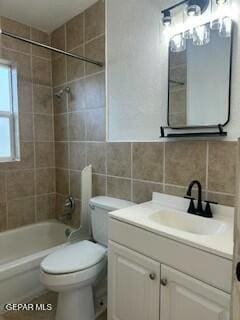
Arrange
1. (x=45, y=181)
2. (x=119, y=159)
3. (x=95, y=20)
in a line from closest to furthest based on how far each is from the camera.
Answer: (x=119, y=159) < (x=95, y=20) < (x=45, y=181)

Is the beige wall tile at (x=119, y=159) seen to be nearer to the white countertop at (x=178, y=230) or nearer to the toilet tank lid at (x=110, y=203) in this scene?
the toilet tank lid at (x=110, y=203)

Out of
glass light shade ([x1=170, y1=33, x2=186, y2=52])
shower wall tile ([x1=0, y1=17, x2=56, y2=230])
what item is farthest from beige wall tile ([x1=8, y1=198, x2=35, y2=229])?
glass light shade ([x1=170, y1=33, x2=186, y2=52])

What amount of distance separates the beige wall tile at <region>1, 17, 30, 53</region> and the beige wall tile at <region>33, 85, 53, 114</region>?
0.39 metres

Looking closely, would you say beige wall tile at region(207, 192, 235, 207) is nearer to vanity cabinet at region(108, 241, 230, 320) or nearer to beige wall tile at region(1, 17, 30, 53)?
vanity cabinet at region(108, 241, 230, 320)

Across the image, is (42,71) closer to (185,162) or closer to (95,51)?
(95,51)

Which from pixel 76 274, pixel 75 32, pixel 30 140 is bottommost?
pixel 76 274

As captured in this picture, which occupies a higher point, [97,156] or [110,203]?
[97,156]

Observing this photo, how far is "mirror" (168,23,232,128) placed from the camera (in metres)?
1.34

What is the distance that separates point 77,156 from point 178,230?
1467 mm

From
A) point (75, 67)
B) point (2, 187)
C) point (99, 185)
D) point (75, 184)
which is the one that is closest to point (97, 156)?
point (99, 185)

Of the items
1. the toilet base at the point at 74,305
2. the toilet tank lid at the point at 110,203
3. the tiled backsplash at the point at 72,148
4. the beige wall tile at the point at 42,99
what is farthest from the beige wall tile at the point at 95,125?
the toilet base at the point at 74,305

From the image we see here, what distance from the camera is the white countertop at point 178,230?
983mm

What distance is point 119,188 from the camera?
6.46ft

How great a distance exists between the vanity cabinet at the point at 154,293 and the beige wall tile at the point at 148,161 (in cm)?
57
